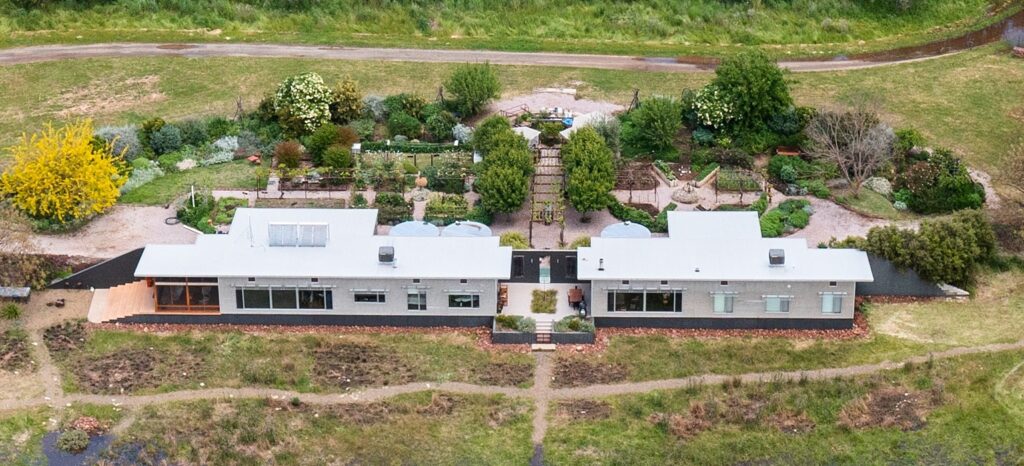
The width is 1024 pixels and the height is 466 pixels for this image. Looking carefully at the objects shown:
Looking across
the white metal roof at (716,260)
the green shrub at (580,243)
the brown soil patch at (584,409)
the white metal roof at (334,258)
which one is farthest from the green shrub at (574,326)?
the green shrub at (580,243)

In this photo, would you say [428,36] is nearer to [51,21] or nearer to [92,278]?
[51,21]

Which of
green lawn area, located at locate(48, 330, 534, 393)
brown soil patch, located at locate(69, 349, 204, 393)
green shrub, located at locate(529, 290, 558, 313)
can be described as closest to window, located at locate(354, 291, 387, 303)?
green lawn area, located at locate(48, 330, 534, 393)

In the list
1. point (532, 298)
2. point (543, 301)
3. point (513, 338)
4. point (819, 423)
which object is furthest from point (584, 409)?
point (819, 423)

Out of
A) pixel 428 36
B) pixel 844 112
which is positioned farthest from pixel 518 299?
pixel 428 36

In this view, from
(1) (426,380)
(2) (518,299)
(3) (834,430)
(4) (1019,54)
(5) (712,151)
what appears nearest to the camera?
(3) (834,430)

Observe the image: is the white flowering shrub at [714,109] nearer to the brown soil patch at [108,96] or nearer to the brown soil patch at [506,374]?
the brown soil patch at [506,374]

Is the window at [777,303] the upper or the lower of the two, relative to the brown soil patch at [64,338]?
upper

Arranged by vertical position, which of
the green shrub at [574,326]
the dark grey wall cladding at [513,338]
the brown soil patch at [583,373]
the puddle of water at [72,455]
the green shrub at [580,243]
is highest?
the green shrub at [580,243]
